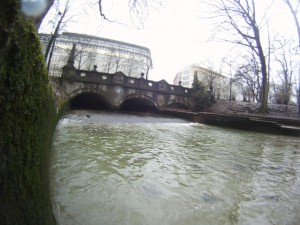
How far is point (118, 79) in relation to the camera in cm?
2203

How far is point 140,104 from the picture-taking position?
27359mm

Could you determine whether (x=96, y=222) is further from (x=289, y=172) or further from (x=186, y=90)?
(x=186, y=90)

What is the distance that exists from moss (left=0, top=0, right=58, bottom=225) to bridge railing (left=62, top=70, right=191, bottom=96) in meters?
19.4

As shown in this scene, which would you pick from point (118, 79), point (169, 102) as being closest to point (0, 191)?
point (118, 79)

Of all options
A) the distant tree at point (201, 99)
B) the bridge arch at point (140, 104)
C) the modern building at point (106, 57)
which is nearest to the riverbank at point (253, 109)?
the distant tree at point (201, 99)

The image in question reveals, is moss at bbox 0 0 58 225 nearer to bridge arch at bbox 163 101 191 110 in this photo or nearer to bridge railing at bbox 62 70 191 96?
bridge railing at bbox 62 70 191 96

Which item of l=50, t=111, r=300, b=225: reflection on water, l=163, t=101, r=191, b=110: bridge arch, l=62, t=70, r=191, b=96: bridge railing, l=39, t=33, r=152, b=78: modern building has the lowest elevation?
l=50, t=111, r=300, b=225: reflection on water

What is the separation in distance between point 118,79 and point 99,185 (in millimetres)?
20268

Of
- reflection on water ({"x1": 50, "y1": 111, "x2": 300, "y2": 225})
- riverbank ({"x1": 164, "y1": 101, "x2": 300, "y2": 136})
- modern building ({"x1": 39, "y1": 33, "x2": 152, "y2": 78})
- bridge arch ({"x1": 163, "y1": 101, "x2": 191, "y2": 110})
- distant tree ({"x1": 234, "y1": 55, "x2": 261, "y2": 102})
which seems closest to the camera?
reflection on water ({"x1": 50, "y1": 111, "x2": 300, "y2": 225})

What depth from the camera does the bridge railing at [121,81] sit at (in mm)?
20153

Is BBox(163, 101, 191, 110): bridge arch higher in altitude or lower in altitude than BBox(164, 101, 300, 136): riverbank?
higher

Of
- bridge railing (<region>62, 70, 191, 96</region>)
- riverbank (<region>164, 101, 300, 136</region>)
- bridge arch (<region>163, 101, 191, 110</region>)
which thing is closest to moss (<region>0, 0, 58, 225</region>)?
riverbank (<region>164, 101, 300, 136</region>)

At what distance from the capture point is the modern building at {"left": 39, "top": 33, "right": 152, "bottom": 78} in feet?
113

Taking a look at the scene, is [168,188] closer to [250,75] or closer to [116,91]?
[116,91]
